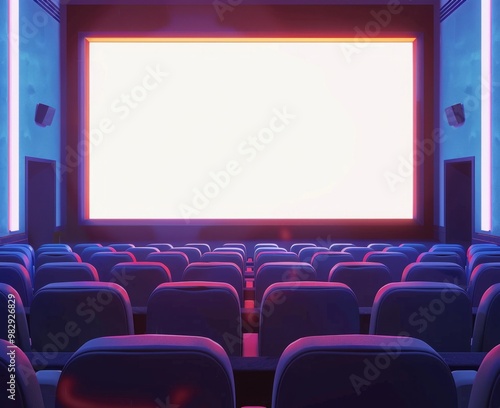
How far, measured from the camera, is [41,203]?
34.6 ft

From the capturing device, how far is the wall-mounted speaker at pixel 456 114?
9.69m

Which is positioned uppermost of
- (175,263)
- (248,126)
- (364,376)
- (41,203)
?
(248,126)

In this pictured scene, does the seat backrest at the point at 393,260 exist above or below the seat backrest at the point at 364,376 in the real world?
below

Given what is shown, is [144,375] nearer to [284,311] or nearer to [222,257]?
[284,311]

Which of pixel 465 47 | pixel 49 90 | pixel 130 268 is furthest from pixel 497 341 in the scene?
pixel 49 90

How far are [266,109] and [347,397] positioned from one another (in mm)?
9764

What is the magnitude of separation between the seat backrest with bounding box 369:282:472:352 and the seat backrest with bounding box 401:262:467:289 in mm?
841

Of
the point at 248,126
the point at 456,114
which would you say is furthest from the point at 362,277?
the point at 248,126

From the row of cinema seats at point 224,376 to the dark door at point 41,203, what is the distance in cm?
994

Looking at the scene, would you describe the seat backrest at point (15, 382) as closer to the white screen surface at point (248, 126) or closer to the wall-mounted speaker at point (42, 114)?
the wall-mounted speaker at point (42, 114)

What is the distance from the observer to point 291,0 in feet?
36.2

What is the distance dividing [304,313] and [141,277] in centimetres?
136

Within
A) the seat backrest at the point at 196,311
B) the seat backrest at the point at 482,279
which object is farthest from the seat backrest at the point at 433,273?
the seat backrest at the point at 196,311

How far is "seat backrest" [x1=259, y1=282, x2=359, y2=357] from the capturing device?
7.66 ft
